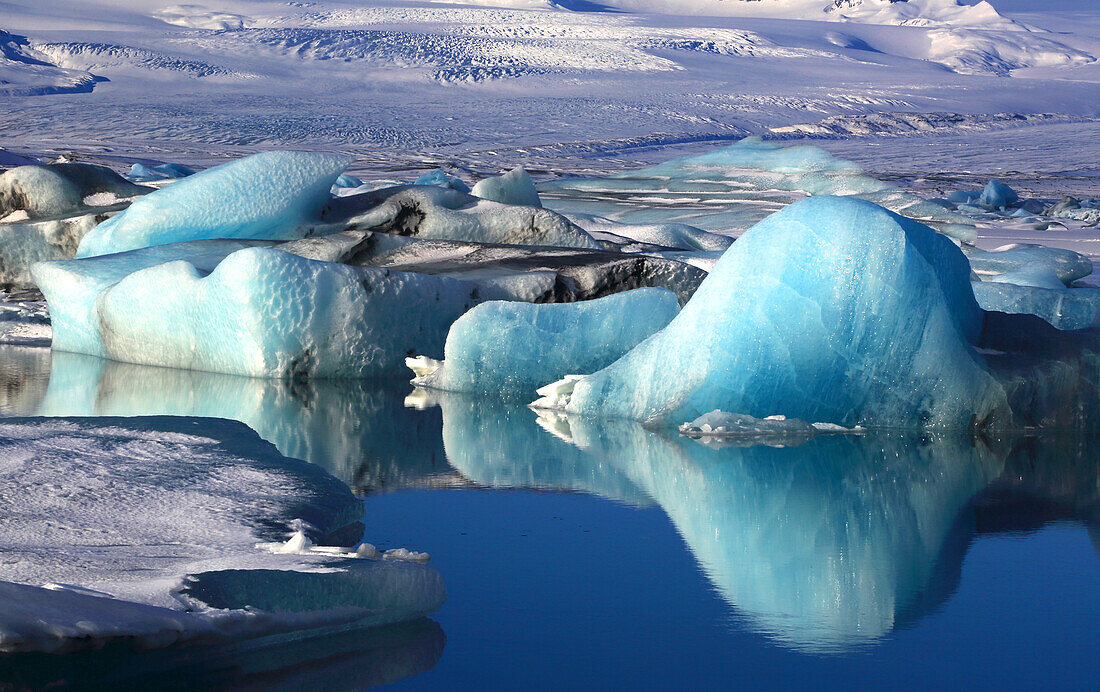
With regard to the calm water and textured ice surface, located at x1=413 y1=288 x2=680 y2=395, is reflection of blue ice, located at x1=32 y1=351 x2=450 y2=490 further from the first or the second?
textured ice surface, located at x1=413 y1=288 x2=680 y2=395

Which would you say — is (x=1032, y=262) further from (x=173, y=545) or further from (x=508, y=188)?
(x=173, y=545)

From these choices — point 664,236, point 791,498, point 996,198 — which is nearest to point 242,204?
point 664,236

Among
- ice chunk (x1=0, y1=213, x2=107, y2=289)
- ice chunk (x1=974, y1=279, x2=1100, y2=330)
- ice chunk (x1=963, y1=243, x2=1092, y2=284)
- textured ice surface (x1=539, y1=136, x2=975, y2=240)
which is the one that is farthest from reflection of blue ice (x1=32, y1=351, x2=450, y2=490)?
textured ice surface (x1=539, y1=136, x2=975, y2=240)

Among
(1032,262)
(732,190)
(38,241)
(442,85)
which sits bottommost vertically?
(442,85)

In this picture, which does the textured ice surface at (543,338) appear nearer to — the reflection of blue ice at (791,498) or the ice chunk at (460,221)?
the reflection of blue ice at (791,498)

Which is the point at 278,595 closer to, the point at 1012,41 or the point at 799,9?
the point at 1012,41

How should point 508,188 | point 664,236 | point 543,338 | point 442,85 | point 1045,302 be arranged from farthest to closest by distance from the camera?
point 442,85
point 664,236
point 508,188
point 1045,302
point 543,338
